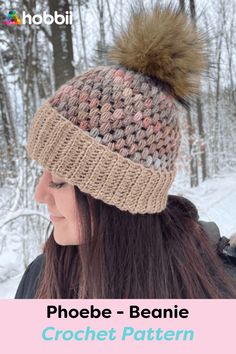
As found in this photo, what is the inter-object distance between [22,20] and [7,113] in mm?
4958

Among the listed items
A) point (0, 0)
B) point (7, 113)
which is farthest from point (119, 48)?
point (7, 113)

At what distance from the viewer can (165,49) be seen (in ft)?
3.54

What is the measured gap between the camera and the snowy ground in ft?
11.2

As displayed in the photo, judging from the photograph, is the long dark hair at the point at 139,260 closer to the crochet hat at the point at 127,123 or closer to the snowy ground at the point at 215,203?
the crochet hat at the point at 127,123

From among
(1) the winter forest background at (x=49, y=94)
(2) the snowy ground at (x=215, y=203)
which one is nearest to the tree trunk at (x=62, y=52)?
(1) the winter forest background at (x=49, y=94)

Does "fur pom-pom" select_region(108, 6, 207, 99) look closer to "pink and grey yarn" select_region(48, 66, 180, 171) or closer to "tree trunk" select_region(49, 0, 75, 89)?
"pink and grey yarn" select_region(48, 66, 180, 171)

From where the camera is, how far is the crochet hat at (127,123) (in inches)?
37.9

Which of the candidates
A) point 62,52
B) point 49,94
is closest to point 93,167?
point 62,52

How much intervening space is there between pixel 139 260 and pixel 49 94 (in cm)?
558

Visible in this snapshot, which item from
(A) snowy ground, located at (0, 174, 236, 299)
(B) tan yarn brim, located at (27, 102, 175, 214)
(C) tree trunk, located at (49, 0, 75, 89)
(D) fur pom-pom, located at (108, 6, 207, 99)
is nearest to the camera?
(B) tan yarn brim, located at (27, 102, 175, 214)

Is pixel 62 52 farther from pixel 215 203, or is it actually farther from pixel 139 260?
pixel 215 203

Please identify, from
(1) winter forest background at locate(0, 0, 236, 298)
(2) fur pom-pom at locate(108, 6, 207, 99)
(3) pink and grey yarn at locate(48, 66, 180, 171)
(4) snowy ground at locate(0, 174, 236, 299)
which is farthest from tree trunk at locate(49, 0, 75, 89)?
(3) pink and grey yarn at locate(48, 66, 180, 171)

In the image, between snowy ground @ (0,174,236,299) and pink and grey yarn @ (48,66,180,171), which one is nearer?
pink and grey yarn @ (48,66,180,171)

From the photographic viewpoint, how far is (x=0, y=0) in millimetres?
3844
